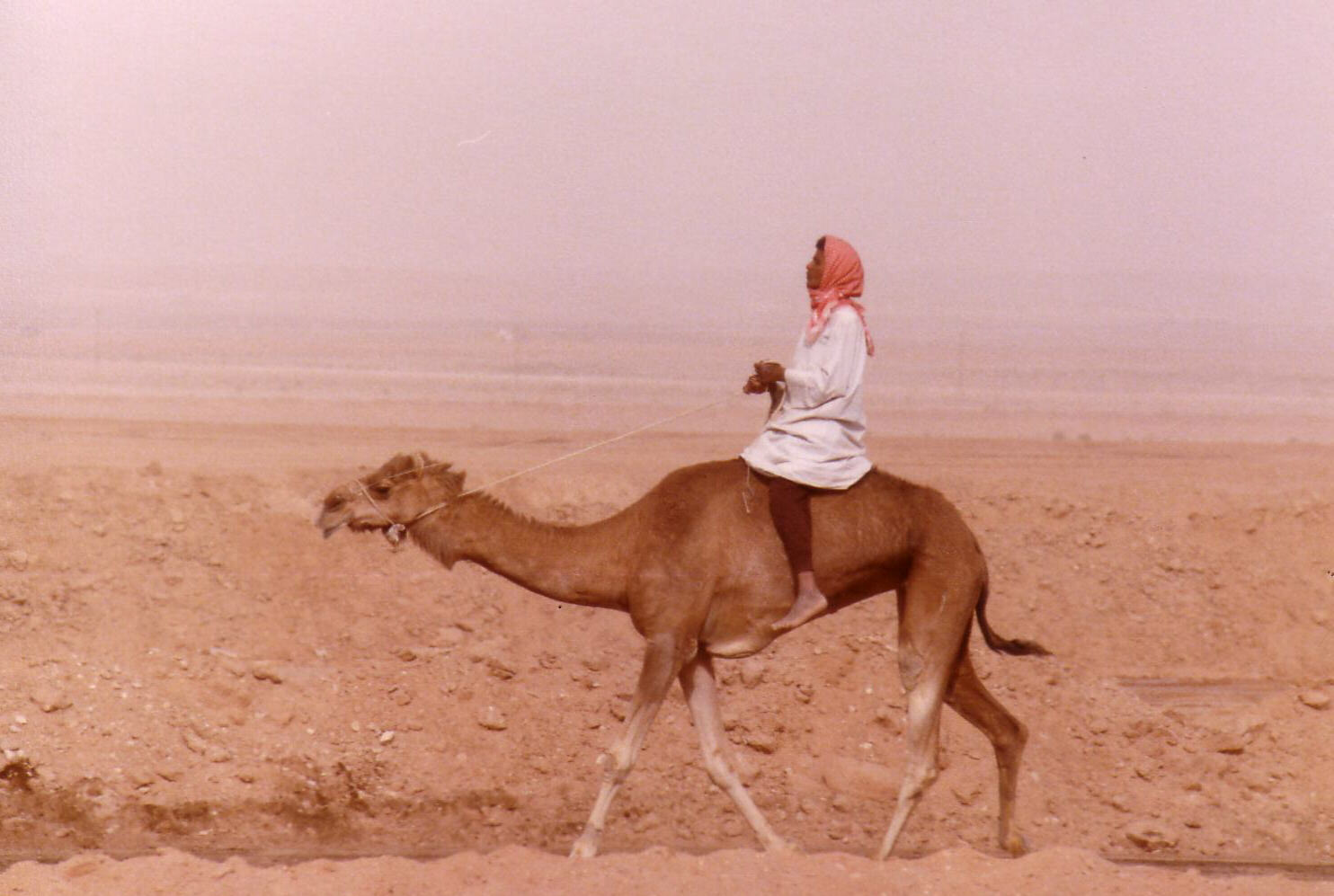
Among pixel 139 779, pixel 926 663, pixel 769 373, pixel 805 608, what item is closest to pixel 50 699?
pixel 139 779

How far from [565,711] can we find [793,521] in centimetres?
458

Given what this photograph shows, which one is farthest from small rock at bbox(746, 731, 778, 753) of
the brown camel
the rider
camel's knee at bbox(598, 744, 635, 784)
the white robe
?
the white robe

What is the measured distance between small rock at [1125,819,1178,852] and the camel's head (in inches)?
233

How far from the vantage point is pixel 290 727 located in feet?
43.3

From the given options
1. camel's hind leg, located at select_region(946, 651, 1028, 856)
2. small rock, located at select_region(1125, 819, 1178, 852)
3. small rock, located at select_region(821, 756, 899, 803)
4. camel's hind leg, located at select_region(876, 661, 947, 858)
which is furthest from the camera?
small rock, located at select_region(821, 756, 899, 803)

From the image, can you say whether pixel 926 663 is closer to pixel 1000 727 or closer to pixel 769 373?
pixel 1000 727

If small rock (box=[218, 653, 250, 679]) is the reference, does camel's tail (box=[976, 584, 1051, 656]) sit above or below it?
above

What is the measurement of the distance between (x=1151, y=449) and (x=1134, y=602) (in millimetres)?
7963

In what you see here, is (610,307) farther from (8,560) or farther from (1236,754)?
(1236,754)

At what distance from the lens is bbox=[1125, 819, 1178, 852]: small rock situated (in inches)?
484

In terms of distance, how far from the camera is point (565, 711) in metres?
13.6

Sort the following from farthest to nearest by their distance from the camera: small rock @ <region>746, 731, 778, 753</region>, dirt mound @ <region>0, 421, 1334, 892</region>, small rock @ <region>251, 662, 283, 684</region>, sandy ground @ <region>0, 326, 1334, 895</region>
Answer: small rock @ <region>251, 662, 283, 684</region>
small rock @ <region>746, 731, 778, 753</region>
dirt mound @ <region>0, 421, 1334, 892</region>
sandy ground @ <region>0, 326, 1334, 895</region>

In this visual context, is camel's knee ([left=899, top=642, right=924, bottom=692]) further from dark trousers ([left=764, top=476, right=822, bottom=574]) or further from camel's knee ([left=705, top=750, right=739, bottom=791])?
camel's knee ([left=705, top=750, right=739, bottom=791])

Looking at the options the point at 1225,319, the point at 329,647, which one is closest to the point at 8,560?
the point at 329,647
